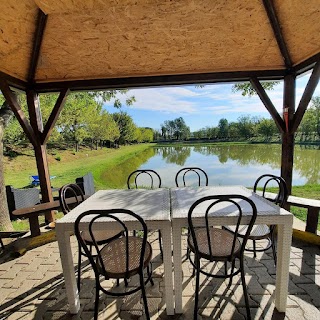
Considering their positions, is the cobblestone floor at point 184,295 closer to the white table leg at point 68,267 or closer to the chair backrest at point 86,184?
the white table leg at point 68,267

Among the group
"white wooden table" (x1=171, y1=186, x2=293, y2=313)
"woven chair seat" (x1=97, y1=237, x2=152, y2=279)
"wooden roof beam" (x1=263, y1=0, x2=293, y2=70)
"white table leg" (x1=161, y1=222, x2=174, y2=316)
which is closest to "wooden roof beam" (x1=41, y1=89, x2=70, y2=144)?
"woven chair seat" (x1=97, y1=237, x2=152, y2=279)

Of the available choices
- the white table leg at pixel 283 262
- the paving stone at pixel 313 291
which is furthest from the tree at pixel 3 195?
the paving stone at pixel 313 291

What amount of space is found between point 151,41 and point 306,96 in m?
2.03

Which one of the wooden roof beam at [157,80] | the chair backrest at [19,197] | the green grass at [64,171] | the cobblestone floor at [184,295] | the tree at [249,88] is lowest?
the green grass at [64,171]

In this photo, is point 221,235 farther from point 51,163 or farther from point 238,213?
point 51,163

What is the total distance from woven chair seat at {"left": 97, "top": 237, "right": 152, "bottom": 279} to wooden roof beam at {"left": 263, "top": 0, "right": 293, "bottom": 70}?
2535 millimetres

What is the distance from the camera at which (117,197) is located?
206 cm

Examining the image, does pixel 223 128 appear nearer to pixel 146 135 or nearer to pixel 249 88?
pixel 146 135


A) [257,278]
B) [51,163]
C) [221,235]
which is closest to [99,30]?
[221,235]

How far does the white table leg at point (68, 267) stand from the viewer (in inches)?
60.5

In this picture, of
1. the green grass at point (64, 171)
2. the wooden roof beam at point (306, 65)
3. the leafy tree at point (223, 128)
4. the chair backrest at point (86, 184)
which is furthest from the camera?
the leafy tree at point (223, 128)

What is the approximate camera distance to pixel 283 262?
149cm

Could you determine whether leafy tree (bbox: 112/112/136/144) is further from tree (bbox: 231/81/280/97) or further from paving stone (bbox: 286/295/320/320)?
paving stone (bbox: 286/295/320/320)

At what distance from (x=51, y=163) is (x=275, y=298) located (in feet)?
52.1
